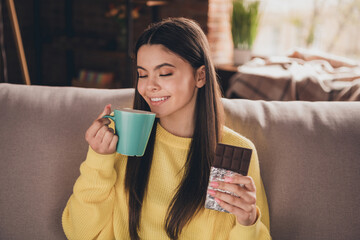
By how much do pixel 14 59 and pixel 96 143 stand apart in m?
3.92

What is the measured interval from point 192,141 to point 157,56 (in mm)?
297

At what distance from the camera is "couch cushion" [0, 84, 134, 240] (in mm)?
1127

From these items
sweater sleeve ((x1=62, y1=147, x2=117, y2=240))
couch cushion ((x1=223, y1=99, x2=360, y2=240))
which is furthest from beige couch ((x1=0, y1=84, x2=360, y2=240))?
sweater sleeve ((x1=62, y1=147, x2=117, y2=240))

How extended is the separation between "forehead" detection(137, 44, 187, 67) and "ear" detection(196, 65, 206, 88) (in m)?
0.07

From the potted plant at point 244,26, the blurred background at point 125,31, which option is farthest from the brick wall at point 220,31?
the potted plant at point 244,26

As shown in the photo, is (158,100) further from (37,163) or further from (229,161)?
(37,163)

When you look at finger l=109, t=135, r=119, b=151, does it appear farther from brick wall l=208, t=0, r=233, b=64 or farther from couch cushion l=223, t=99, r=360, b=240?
brick wall l=208, t=0, r=233, b=64

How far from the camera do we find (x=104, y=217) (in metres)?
1.06

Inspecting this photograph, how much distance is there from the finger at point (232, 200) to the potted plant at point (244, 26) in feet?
7.96

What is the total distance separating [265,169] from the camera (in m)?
1.18

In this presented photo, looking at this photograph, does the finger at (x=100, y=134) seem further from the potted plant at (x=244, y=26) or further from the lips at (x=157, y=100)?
the potted plant at (x=244, y=26)

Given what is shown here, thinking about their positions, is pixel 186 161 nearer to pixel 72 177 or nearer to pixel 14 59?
pixel 72 177

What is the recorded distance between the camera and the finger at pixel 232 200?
32.5 inches

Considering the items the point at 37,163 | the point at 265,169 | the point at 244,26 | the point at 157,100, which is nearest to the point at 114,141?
the point at 157,100
